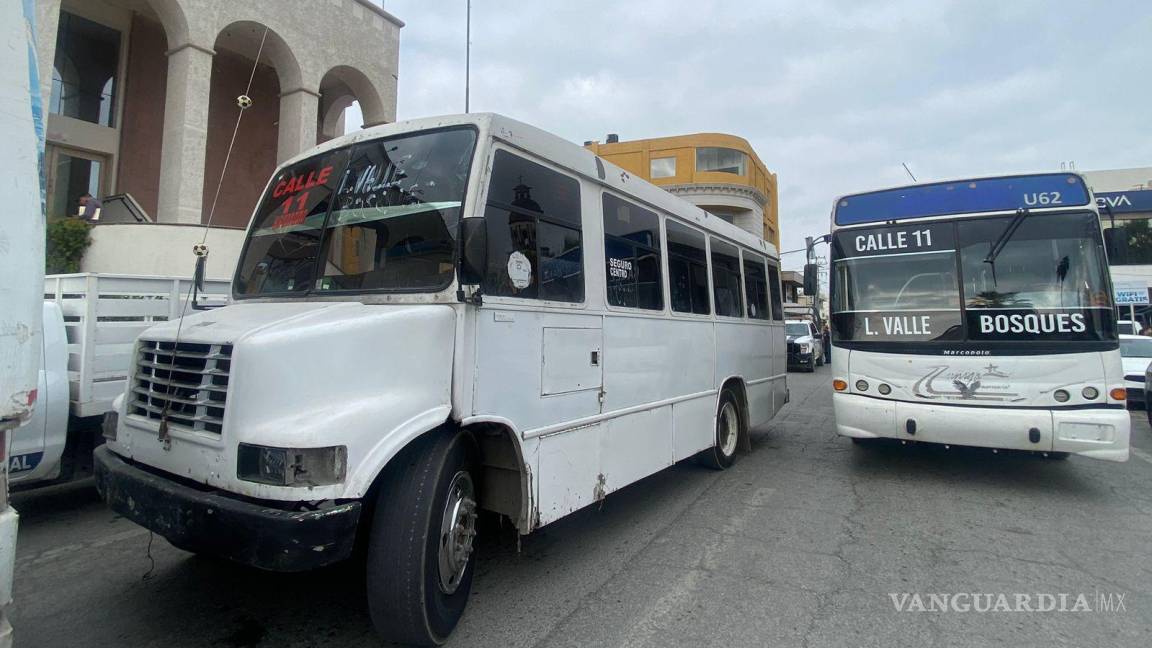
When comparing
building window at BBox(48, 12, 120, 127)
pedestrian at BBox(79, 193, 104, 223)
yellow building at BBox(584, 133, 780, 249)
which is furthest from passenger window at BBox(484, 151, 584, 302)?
yellow building at BBox(584, 133, 780, 249)

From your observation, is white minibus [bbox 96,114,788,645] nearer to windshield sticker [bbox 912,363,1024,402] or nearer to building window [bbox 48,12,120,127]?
windshield sticker [bbox 912,363,1024,402]

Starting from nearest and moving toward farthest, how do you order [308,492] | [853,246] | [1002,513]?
[308,492], [1002,513], [853,246]

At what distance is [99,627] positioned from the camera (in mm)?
3141

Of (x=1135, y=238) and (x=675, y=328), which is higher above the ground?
(x=1135, y=238)

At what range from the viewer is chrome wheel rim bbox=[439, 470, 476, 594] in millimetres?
3031

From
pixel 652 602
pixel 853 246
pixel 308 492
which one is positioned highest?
pixel 853 246

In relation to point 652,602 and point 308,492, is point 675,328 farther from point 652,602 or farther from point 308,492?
point 308,492

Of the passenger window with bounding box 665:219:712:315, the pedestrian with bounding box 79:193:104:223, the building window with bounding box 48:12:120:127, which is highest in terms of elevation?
the building window with bounding box 48:12:120:127

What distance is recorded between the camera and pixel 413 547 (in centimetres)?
272

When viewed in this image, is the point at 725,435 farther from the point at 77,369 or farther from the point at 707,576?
the point at 77,369

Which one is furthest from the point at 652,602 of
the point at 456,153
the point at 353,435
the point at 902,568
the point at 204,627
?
the point at 456,153

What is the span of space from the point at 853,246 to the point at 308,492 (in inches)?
239

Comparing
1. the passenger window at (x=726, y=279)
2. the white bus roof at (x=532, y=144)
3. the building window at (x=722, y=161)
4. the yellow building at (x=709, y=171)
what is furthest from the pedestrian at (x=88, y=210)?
the building window at (x=722, y=161)

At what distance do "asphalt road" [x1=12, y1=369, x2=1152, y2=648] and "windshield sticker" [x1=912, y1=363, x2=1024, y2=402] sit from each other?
0.94m
